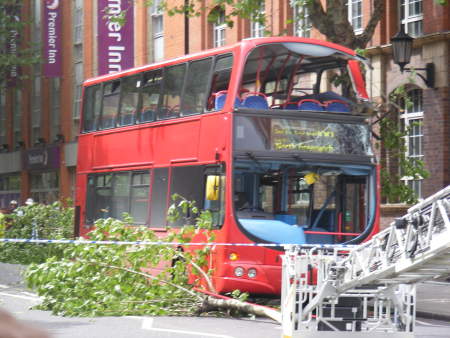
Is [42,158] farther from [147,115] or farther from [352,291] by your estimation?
[352,291]

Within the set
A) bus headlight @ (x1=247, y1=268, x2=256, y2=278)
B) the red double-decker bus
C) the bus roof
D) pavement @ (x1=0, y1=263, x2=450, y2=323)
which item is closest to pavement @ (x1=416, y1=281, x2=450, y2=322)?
pavement @ (x1=0, y1=263, x2=450, y2=323)

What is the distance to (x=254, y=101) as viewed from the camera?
1442 cm

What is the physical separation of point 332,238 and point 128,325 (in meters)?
4.01

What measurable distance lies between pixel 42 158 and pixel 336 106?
33.3 meters

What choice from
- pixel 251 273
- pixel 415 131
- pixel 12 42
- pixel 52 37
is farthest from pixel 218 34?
pixel 251 273

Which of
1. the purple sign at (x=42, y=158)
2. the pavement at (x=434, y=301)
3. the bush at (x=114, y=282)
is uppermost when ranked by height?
the purple sign at (x=42, y=158)

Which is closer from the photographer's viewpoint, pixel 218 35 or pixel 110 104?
pixel 110 104

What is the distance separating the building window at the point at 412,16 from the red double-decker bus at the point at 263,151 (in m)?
9.53

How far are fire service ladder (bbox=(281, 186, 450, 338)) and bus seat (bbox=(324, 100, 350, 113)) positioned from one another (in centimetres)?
540

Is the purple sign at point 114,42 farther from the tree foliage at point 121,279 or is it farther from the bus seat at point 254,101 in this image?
the tree foliage at point 121,279

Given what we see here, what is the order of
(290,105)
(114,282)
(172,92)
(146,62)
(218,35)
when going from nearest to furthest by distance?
1. (114,282)
2. (290,105)
3. (172,92)
4. (218,35)
5. (146,62)

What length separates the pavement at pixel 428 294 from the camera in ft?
49.0

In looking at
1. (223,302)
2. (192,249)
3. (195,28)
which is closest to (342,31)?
(192,249)

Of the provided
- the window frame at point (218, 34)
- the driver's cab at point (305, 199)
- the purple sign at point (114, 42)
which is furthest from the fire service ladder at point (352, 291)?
the purple sign at point (114, 42)
